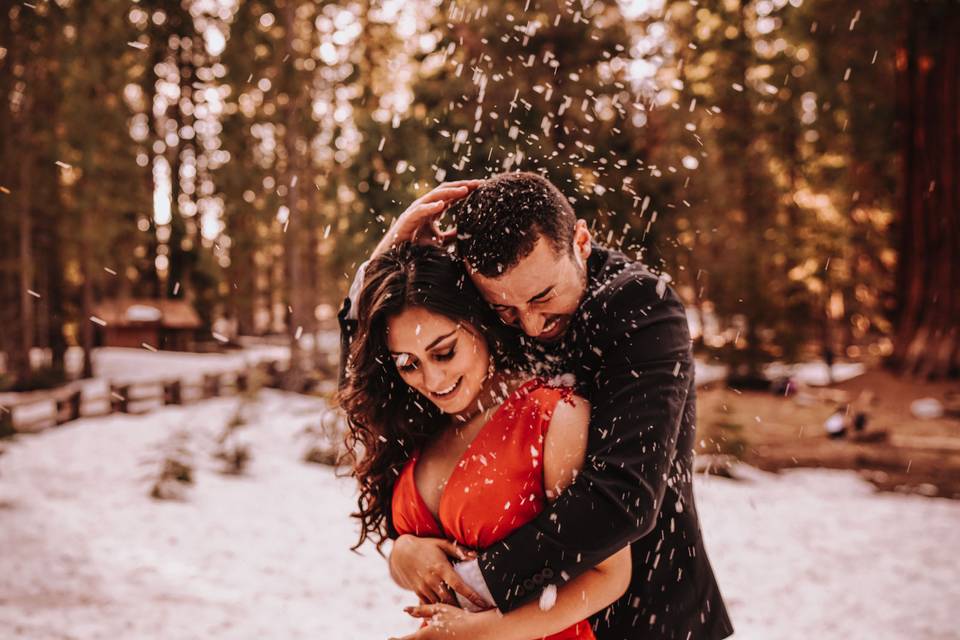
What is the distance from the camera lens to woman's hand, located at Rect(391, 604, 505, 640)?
2.03 m

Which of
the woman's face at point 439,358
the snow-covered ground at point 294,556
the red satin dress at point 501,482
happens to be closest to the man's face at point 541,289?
the woman's face at point 439,358

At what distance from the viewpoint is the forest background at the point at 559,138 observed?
367 inches

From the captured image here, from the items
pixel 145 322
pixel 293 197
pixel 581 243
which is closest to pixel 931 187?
pixel 293 197

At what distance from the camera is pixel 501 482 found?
217 centimetres

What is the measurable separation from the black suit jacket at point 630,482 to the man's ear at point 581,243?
0.23 feet

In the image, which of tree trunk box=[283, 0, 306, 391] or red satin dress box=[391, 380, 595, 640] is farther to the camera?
tree trunk box=[283, 0, 306, 391]

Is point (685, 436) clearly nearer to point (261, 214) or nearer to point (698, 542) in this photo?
point (698, 542)

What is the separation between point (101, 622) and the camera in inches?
233

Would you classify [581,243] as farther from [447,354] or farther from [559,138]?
[559,138]

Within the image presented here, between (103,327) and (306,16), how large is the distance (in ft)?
42.9

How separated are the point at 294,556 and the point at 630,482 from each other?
6.44 m

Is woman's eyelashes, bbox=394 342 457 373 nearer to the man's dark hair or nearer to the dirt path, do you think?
the man's dark hair

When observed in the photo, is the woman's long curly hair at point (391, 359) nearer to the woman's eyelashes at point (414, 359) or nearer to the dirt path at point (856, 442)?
the woman's eyelashes at point (414, 359)

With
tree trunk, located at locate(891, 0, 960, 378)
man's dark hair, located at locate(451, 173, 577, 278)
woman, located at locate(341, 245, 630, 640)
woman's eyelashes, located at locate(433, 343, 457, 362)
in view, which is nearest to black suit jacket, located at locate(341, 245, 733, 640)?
woman, located at locate(341, 245, 630, 640)
